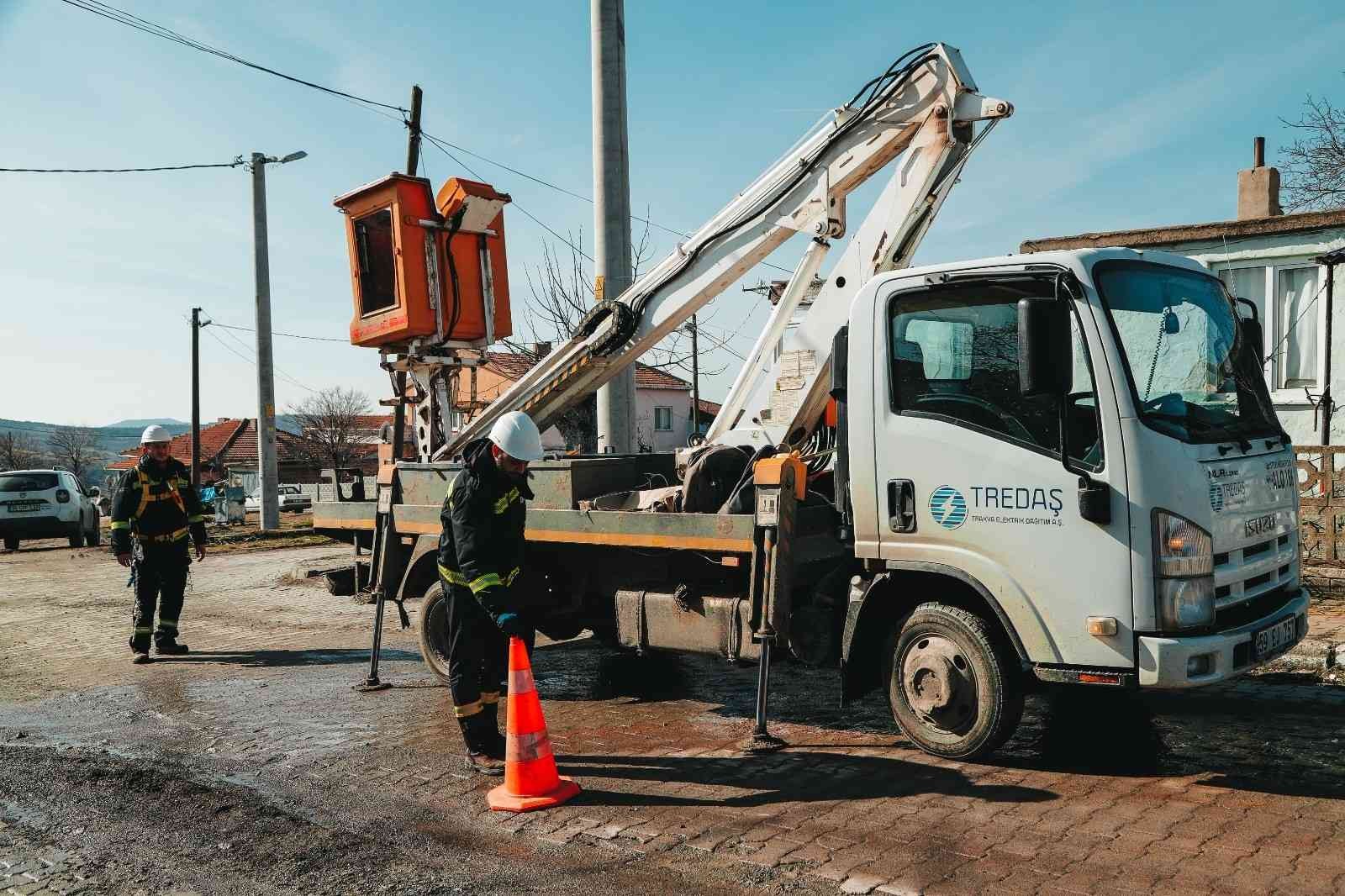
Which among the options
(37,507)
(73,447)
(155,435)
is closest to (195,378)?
(37,507)

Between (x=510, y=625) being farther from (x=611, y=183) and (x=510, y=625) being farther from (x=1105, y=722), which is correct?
(x=611, y=183)

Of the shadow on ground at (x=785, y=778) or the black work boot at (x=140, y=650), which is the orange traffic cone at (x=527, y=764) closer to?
the shadow on ground at (x=785, y=778)

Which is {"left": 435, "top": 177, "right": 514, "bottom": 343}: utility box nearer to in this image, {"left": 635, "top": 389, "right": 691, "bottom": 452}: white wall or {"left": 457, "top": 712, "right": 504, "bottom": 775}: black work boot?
{"left": 457, "top": 712, "right": 504, "bottom": 775}: black work boot

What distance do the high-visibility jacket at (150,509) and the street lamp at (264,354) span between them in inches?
519

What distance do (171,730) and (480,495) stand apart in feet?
9.47

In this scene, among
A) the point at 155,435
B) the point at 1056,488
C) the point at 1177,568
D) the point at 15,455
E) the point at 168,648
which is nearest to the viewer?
the point at 1177,568

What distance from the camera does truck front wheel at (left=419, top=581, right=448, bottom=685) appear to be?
7.68m

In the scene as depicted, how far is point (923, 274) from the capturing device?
5.48 metres

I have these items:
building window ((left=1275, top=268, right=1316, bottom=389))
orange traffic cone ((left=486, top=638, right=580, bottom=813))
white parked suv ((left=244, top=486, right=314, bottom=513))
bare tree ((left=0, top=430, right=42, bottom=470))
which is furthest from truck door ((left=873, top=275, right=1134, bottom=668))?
bare tree ((left=0, top=430, right=42, bottom=470))

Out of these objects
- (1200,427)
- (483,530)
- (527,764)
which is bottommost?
(527,764)

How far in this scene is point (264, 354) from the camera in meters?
22.8

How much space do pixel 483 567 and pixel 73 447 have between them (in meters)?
90.6

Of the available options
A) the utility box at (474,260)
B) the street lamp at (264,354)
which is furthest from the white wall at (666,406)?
the utility box at (474,260)

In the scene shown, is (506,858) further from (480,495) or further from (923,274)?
(923,274)
